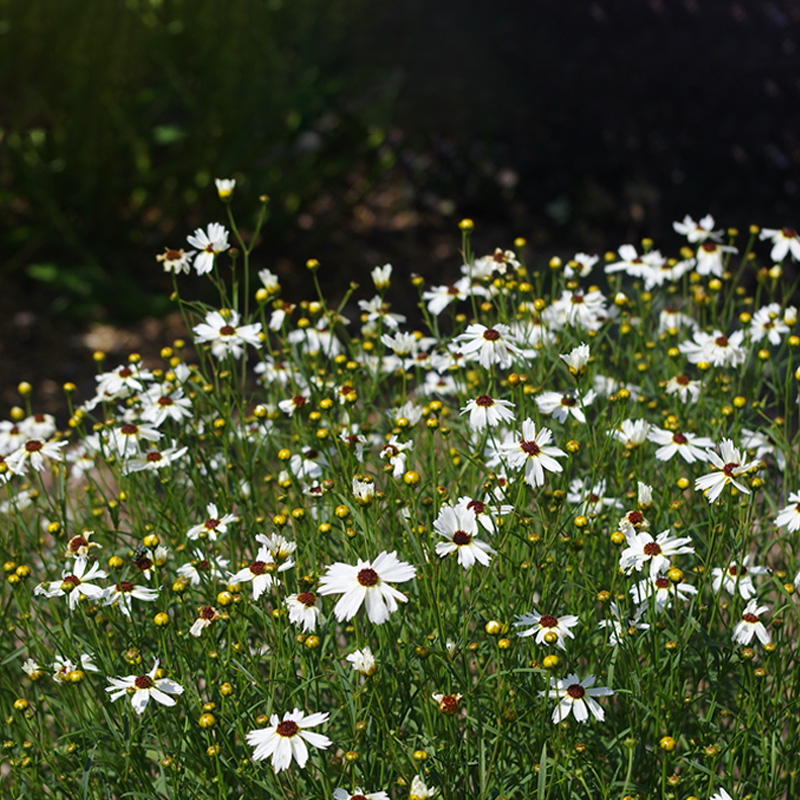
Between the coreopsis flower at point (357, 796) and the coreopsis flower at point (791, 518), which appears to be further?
the coreopsis flower at point (791, 518)

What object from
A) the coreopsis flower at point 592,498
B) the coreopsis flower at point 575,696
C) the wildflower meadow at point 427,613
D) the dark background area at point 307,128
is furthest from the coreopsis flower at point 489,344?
the dark background area at point 307,128

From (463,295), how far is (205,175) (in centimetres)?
348

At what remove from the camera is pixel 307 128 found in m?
6.16

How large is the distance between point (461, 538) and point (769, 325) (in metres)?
1.42

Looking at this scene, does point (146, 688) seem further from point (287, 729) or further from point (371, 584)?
point (371, 584)

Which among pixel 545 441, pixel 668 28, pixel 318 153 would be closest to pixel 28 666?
pixel 545 441

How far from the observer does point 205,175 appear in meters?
5.73

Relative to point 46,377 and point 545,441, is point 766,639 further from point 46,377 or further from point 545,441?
point 46,377

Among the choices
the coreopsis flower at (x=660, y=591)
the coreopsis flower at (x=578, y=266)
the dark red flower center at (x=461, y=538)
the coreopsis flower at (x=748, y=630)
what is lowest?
the coreopsis flower at (x=748, y=630)

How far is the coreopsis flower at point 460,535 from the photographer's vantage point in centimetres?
172

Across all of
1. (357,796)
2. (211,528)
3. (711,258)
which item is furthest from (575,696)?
(711,258)

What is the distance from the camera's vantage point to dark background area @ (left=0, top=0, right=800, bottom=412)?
5.75 metres

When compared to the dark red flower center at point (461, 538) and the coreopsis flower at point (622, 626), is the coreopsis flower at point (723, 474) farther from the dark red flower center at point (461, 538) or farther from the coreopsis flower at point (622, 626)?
the dark red flower center at point (461, 538)

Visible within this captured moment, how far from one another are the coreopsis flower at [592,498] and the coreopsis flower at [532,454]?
0.21 metres
